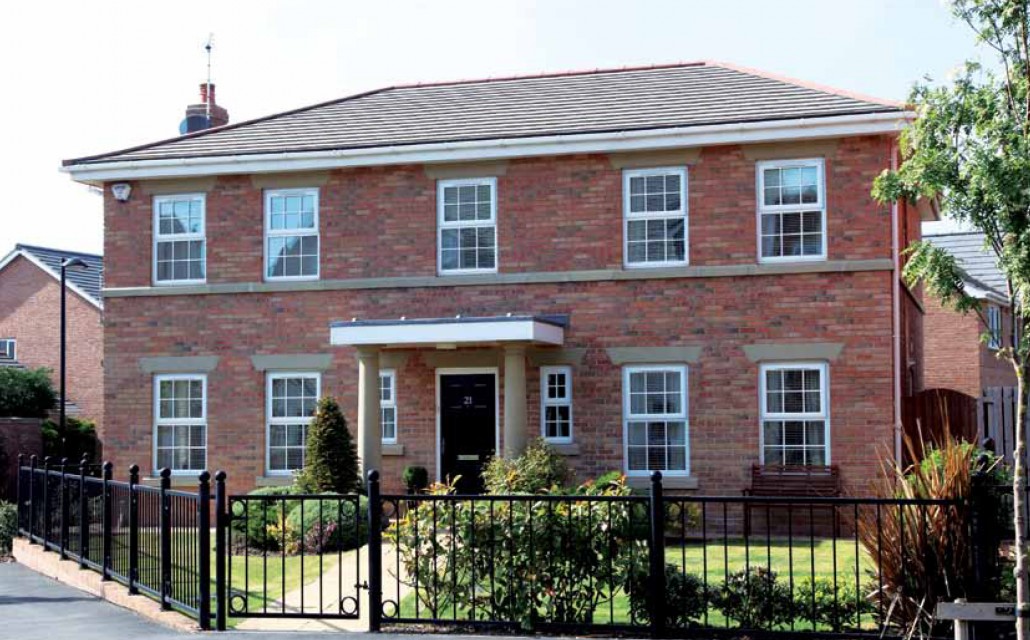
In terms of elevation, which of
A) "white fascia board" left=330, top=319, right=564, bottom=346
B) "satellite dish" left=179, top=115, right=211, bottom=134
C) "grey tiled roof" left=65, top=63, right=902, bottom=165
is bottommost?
"white fascia board" left=330, top=319, right=564, bottom=346

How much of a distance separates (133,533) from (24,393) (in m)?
20.5

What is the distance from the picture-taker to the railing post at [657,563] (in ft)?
31.9

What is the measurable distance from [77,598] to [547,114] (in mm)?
10722

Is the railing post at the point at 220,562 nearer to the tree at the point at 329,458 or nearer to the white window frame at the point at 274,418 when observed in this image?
the tree at the point at 329,458

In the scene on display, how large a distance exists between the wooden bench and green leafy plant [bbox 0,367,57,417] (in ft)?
66.7

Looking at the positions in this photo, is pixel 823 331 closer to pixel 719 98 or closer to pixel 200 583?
pixel 719 98

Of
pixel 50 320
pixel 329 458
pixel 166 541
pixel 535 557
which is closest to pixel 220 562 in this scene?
pixel 166 541

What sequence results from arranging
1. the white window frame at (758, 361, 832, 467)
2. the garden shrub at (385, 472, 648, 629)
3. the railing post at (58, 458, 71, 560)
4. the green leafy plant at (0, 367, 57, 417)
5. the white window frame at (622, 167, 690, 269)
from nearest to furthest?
the garden shrub at (385, 472, 648, 629) < the railing post at (58, 458, 71, 560) < the white window frame at (758, 361, 832, 467) < the white window frame at (622, 167, 690, 269) < the green leafy plant at (0, 367, 57, 417)

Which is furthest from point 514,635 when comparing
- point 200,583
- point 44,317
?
point 44,317

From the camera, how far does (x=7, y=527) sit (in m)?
17.7

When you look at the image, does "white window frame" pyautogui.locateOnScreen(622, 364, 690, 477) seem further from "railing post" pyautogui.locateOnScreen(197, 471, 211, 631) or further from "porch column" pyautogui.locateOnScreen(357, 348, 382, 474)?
"railing post" pyautogui.locateOnScreen(197, 471, 211, 631)

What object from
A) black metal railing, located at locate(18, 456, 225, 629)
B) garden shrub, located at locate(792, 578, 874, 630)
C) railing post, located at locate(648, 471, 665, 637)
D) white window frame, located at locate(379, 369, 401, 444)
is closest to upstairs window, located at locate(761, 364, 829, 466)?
white window frame, located at locate(379, 369, 401, 444)

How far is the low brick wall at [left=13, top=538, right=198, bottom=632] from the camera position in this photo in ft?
36.6

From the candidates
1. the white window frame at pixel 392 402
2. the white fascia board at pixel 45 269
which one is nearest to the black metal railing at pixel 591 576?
the white window frame at pixel 392 402
